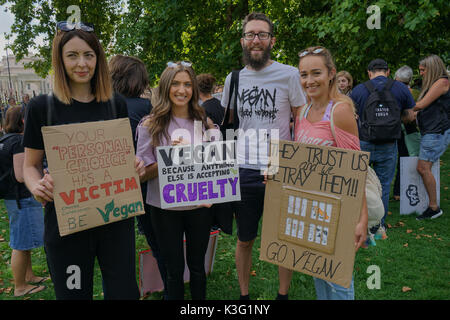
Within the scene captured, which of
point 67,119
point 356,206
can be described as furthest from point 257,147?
point 67,119

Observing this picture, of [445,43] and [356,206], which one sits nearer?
[356,206]

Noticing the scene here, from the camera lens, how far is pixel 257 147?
9.30 feet

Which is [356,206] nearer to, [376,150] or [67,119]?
[67,119]

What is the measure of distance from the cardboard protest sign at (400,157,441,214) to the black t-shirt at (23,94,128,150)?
16.0ft

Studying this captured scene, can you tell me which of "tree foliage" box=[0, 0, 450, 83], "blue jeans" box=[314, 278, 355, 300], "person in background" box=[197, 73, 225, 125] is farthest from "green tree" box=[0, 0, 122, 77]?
"blue jeans" box=[314, 278, 355, 300]

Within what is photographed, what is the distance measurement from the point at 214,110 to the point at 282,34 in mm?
6907

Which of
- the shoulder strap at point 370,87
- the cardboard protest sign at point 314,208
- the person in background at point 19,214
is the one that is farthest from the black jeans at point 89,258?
the shoulder strap at point 370,87

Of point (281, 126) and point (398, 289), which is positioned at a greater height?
point (281, 126)

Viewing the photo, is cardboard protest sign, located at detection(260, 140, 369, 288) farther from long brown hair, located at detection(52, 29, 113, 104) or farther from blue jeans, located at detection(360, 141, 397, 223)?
Answer: blue jeans, located at detection(360, 141, 397, 223)

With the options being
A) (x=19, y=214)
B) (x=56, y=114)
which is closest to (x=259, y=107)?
(x=56, y=114)

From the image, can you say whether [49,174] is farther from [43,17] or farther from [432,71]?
[43,17]
